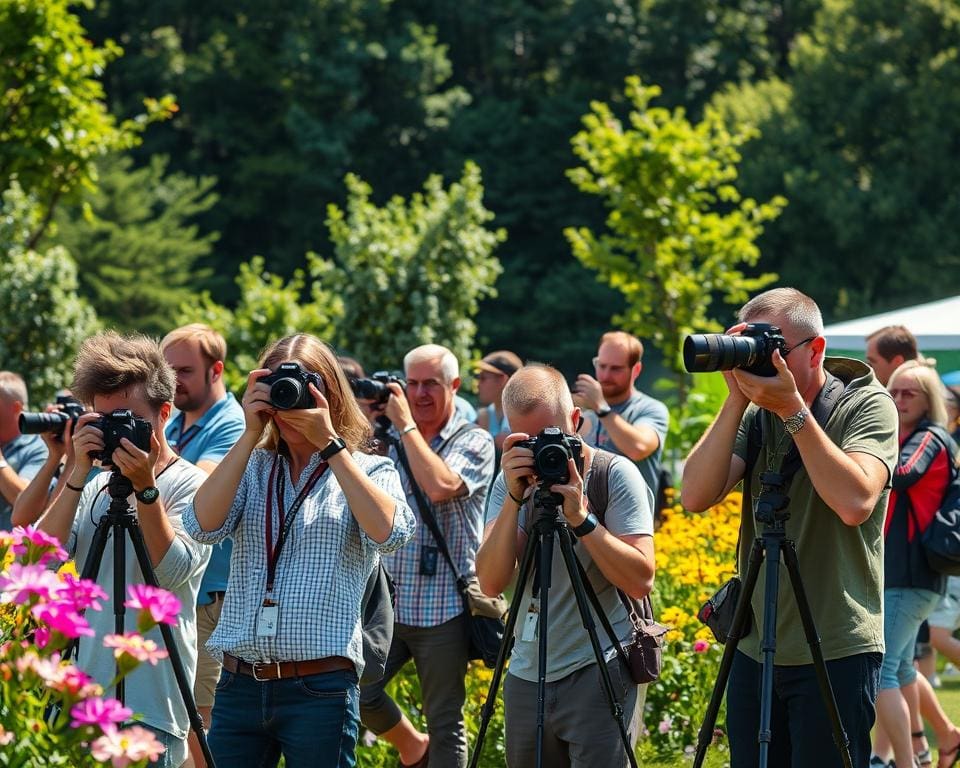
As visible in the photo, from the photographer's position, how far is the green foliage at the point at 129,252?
34.9 m

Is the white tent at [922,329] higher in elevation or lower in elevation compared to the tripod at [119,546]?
higher

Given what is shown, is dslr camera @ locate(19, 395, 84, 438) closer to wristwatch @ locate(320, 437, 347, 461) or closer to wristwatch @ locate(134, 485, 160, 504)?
wristwatch @ locate(134, 485, 160, 504)

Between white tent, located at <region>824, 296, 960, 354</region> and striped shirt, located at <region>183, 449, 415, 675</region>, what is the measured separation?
6948 mm

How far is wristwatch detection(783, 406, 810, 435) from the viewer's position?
3.64 meters

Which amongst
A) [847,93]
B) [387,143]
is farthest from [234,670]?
[387,143]

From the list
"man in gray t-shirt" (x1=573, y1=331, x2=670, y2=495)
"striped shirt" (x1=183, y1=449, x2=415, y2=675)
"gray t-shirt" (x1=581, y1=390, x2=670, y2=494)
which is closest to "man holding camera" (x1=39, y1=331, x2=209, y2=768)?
"striped shirt" (x1=183, y1=449, x2=415, y2=675)

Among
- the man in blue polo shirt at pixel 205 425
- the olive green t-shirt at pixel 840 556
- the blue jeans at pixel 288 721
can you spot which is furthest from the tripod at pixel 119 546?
the olive green t-shirt at pixel 840 556

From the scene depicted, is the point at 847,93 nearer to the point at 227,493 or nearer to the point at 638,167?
the point at 638,167

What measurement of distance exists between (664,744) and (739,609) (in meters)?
2.91

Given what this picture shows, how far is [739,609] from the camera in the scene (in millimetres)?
3783

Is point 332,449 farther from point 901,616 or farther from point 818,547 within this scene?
point 901,616

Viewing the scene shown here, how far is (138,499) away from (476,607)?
206 centimetres

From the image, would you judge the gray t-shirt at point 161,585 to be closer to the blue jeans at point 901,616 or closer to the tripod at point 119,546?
the tripod at point 119,546

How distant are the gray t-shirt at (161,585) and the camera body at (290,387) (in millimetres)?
555
